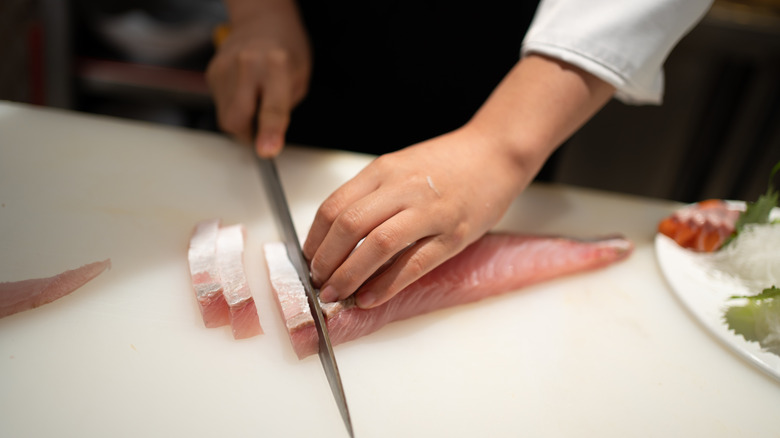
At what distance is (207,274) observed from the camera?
102cm

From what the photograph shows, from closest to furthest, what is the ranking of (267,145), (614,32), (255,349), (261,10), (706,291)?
(255,349) → (614,32) → (706,291) → (267,145) → (261,10)

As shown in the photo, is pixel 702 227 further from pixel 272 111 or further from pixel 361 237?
pixel 272 111

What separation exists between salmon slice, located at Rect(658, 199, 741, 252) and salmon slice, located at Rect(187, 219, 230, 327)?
1.08 metres

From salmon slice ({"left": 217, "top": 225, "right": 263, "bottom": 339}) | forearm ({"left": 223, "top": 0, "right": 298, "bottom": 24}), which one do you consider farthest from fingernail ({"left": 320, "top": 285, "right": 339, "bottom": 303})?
forearm ({"left": 223, "top": 0, "right": 298, "bottom": 24})

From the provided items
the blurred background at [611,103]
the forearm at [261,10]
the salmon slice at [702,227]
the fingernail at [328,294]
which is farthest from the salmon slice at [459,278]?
the blurred background at [611,103]

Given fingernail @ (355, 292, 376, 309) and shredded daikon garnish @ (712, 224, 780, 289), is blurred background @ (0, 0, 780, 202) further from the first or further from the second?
fingernail @ (355, 292, 376, 309)

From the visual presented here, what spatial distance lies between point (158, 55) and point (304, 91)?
1153 millimetres

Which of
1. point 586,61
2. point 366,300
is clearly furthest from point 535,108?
point 366,300

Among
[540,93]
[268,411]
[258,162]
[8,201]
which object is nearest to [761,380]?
[540,93]

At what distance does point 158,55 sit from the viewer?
2377 millimetres

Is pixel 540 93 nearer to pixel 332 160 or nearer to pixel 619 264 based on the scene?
pixel 619 264

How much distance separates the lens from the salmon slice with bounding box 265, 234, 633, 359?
3.19 feet

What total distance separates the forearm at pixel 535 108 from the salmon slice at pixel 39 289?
2.68 ft

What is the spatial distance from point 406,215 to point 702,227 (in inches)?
31.5
